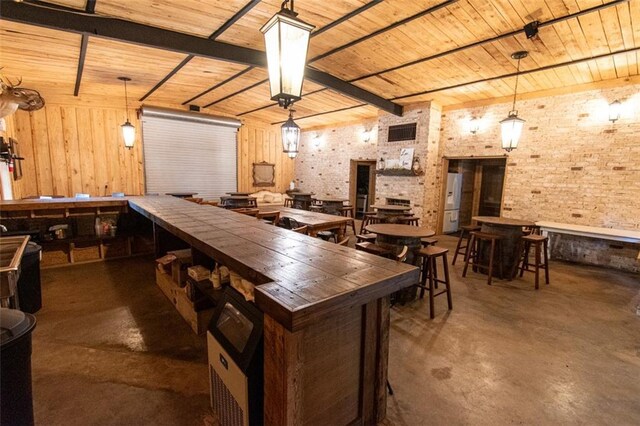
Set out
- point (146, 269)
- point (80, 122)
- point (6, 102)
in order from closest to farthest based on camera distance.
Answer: point (6, 102), point (146, 269), point (80, 122)

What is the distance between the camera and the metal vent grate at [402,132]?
7.09 m

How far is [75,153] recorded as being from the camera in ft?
22.8

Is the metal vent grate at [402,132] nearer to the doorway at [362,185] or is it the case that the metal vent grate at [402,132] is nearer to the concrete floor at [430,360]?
the doorway at [362,185]

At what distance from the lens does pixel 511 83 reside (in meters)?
5.41

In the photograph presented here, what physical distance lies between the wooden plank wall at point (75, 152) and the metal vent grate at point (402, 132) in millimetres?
6647

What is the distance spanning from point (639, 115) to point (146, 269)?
27.1 feet

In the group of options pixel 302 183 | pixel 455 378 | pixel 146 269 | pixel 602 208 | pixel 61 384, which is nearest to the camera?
pixel 61 384

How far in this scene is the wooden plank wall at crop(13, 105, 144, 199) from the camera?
6.41 m

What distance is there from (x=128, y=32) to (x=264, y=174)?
6.61 meters

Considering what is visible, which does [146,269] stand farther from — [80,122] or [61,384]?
[80,122]

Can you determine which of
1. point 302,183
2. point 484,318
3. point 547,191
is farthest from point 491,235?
point 302,183

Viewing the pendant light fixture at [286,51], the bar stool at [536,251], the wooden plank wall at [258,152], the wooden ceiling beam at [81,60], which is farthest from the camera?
the wooden plank wall at [258,152]

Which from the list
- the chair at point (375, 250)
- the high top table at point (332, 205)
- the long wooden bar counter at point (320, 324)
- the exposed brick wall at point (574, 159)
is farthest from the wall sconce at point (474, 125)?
the long wooden bar counter at point (320, 324)

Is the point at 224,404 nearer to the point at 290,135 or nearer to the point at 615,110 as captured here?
the point at 290,135
